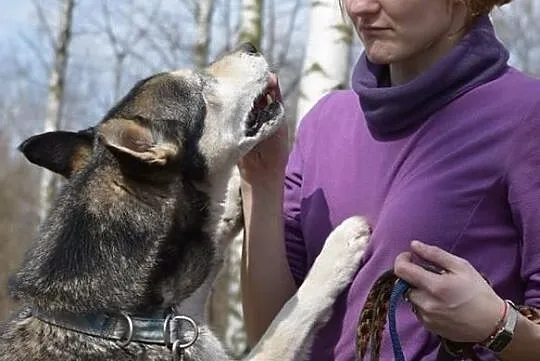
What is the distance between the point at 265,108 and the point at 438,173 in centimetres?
98

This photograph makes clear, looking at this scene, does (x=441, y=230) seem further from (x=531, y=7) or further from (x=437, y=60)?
(x=531, y=7)

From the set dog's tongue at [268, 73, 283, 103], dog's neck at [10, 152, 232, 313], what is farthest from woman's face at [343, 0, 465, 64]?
dog's neck at [10, 152, 232, 313]

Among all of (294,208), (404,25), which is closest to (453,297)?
(404,25)

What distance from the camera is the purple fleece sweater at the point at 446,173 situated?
2.52m

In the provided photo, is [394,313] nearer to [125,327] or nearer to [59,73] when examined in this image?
[125,327]

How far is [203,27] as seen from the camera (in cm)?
1291

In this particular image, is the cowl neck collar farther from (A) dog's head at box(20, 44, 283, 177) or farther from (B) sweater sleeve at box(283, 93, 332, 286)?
(A) dog's head at box(20, 44, 283, 177)

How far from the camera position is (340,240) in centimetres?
289

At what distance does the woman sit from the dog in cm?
17

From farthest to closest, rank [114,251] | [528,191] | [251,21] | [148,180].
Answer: [251,21] → [148,180] → [114,251] → [528,191]

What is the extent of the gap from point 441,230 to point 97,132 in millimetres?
1307

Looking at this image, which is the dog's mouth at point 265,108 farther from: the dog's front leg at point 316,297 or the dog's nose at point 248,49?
the dog's front leg at point 316,297

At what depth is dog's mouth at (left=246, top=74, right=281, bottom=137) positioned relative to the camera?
340 centimetres

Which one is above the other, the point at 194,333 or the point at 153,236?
the point at 153,236
